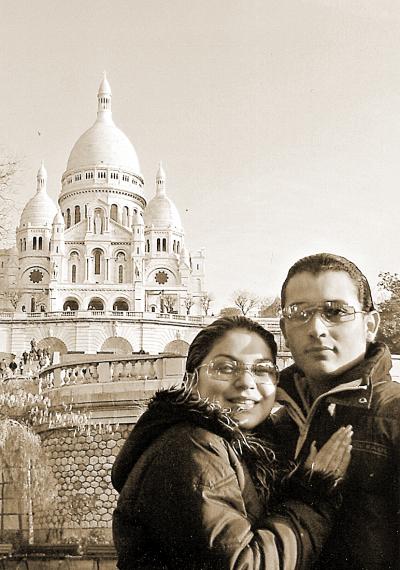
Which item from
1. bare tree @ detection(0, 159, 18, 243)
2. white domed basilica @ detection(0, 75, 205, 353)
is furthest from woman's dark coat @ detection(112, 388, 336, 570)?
white domed basilica @ detection(0, 75, 205, 353)

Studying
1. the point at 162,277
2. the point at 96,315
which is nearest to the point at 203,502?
the point at 96,315

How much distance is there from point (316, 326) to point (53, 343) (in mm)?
21750

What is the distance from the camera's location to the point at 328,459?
52.6 inches

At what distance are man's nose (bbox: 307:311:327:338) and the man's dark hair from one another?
7cm

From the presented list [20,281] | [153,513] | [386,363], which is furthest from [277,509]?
[20,281]

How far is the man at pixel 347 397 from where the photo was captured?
1.34m

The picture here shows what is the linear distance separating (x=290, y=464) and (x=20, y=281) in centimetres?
3104

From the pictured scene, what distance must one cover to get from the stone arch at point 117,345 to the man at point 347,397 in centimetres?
2094

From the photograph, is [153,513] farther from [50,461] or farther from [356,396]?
[50,461]

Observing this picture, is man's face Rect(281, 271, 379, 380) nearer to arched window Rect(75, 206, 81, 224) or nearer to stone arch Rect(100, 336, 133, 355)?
stone arch Rect(100, 336, 133, 355)

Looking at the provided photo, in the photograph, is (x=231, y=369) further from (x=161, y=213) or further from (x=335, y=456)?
(x=161, y=213)

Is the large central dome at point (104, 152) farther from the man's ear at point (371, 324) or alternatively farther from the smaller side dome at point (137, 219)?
the man's ear at point (371, 324)

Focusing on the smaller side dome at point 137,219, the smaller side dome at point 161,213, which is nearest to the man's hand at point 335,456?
the smaller side dome at point 161,213

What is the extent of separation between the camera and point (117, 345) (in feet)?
74.0
